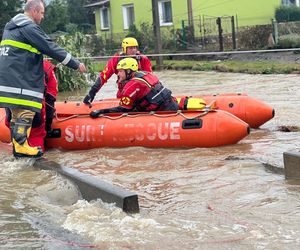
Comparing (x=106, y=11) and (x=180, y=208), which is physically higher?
(x=106, y=11)

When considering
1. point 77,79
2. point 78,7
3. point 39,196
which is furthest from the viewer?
point 78,7

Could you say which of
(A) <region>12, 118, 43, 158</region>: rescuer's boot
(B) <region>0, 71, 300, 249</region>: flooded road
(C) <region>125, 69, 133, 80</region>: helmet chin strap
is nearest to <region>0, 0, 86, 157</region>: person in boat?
(A) <region>12, 118, 43, 158</region>: rescuer's boot

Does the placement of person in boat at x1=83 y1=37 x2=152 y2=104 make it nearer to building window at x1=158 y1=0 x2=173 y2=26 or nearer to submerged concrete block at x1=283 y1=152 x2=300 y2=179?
submerged concrete block at x1=283 y1=152 x2=300 y2=179

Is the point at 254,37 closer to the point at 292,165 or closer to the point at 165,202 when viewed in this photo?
the point at 292,165

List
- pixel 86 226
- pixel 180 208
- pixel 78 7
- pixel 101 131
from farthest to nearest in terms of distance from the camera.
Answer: pixel 78 7
pixel 101 131
pixel 180 208
pixel 86 226

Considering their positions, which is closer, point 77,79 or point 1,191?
point 1,191

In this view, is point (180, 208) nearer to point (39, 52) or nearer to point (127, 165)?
point (127, 165)

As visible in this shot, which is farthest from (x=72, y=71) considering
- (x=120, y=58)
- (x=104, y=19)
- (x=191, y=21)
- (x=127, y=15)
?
(x=104, y=19)

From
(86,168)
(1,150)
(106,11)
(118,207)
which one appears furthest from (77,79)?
(106,11)

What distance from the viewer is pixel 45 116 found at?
8320 mm

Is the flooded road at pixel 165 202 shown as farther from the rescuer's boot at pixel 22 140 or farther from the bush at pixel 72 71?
the bush at pixel 72 71

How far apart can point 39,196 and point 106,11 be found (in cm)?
3716

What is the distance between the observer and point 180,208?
201 inches

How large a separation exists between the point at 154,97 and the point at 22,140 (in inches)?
84.9
